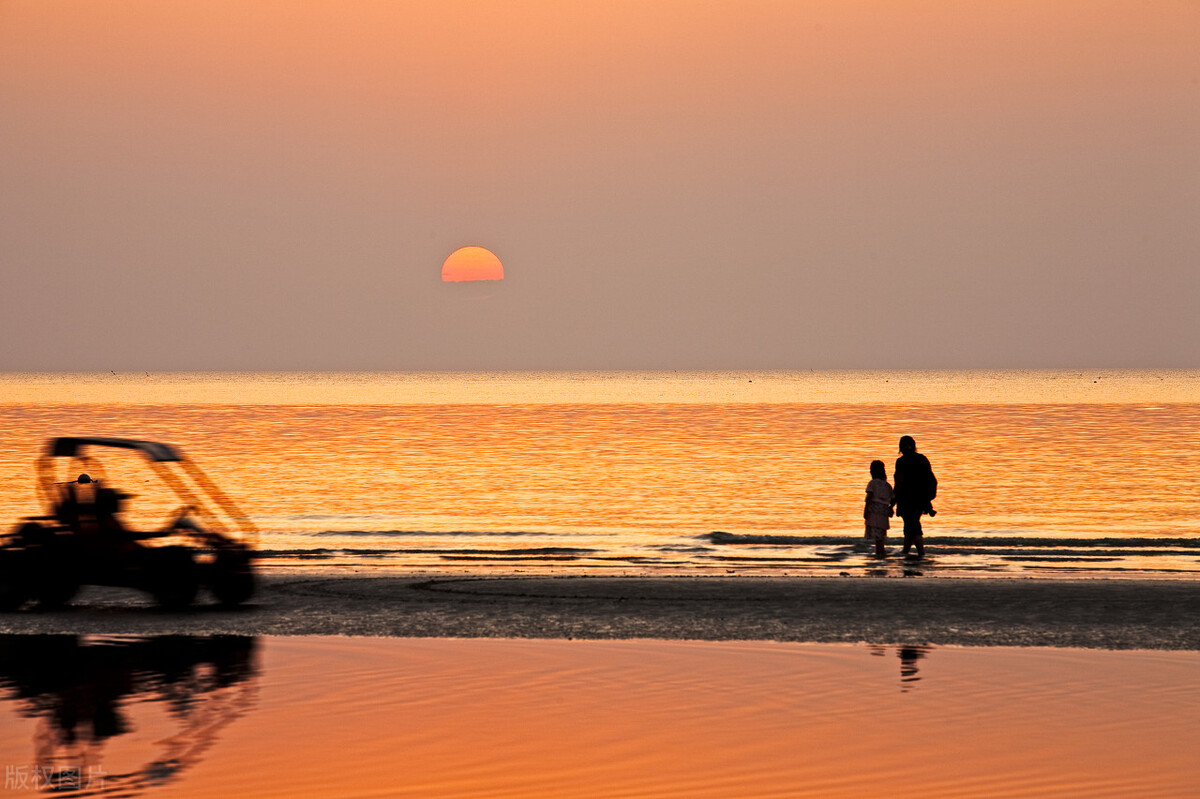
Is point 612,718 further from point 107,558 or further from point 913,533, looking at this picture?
point 913,533

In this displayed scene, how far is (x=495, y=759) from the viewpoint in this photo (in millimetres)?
9992

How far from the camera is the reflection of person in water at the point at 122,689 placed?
33.4 feet

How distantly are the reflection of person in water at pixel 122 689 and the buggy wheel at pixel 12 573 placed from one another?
2.23 metres

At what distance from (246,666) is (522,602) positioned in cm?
509

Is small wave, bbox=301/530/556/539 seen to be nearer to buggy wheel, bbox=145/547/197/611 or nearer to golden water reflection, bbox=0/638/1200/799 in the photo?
buggy wheel, bbox=145/547/197/611

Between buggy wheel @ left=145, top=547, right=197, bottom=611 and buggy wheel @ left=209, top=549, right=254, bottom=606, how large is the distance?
0.86ft

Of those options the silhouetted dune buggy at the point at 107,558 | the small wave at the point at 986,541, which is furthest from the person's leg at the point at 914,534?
the silhouetted dune buggy at the point at 107,558

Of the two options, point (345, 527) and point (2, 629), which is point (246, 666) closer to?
point (2, 629)

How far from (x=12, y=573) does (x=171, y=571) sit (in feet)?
6.29

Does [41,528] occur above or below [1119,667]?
above

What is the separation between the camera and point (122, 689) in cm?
1262

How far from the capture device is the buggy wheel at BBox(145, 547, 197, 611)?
17.9 meters

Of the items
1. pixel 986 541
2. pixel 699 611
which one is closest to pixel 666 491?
pixel 986 541

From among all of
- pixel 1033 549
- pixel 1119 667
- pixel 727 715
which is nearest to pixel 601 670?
pixel 727 715
